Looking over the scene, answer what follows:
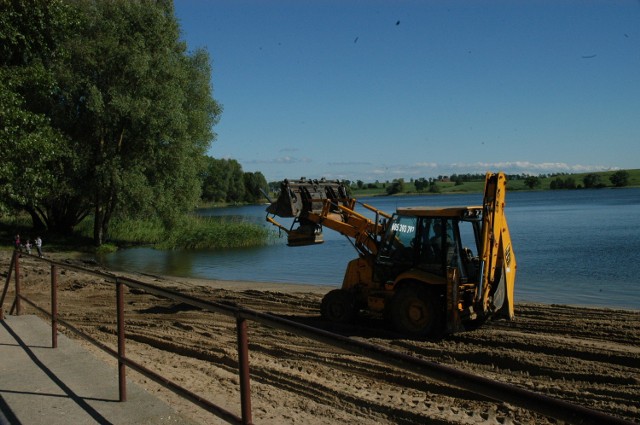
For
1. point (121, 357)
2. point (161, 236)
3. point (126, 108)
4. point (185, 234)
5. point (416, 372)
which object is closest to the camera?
point (416, 372)

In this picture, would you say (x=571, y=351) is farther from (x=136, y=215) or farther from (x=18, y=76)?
(x=136, y=215)

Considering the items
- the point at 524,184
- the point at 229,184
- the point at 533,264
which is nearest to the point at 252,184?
the point at 229,184

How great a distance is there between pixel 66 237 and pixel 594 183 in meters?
139

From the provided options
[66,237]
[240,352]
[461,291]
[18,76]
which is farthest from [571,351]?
[66,237]

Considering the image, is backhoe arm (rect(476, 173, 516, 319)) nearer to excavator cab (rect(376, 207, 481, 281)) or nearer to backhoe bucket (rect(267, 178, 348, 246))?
excavator cab (rect(376, 207, 481, 281))

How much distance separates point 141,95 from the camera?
28203 mm

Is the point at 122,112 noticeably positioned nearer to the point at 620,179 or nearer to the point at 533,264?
the point at 533,264

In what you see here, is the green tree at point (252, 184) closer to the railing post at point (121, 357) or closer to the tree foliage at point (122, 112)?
the tree foliage at point (122, 112)

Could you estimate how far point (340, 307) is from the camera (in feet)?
36.2

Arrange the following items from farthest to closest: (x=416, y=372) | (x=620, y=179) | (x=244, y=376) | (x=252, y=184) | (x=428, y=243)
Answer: (x=620, y=179), (x=252, y=184), (x=428, y=243), (x=244, y=376), (x=416, y=372)

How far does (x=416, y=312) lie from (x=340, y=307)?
5.52 feet

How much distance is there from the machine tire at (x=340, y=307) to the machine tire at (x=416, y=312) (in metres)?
1.05

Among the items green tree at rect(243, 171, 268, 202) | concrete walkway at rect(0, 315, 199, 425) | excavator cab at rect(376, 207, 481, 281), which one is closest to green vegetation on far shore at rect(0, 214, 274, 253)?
excavator cab at rect(376, 207, 481, 281)

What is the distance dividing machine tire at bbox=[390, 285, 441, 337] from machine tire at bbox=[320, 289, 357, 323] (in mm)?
1047
